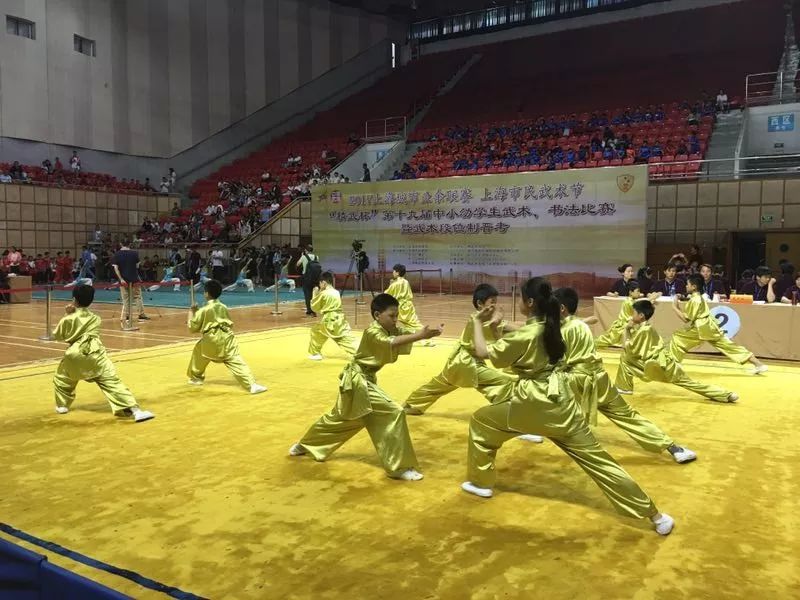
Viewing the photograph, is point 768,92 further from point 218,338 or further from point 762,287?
point 218,338

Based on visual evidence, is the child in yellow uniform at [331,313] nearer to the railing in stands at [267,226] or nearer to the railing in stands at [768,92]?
the railing in stands at [267,226]

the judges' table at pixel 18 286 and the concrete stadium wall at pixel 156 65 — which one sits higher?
the concrete stadium wall at pixel 156 65

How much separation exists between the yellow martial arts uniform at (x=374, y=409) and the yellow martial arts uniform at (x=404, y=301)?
18.5 ft

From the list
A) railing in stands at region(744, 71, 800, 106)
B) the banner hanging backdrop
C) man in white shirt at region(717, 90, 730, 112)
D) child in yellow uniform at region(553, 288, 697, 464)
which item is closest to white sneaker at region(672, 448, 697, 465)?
child in yellow uniform at region(553, 288, 697, 464)

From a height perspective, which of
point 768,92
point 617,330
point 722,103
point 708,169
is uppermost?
point 768,92

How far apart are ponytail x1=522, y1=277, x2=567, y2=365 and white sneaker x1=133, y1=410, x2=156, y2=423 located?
3.85 meters

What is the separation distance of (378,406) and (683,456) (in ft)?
7.27

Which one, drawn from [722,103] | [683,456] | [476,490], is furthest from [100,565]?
[722,103]

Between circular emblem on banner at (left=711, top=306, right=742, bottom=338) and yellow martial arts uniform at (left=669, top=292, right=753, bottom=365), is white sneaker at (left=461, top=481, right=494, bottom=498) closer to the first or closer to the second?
yellow martial arts uniform at (left=669, top=292, right=753, bottom=365)

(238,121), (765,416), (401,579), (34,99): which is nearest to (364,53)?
(238,121)

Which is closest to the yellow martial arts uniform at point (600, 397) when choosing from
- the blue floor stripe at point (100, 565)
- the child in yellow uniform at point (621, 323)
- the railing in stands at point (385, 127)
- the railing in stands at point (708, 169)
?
the blue floor stripe at point (100, 565)

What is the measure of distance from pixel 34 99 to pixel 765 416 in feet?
84.6

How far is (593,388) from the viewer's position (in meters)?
4.79

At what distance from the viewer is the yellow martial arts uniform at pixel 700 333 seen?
772 centimetres
